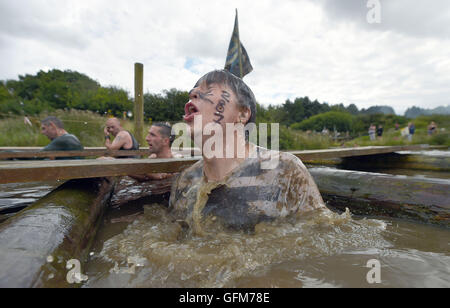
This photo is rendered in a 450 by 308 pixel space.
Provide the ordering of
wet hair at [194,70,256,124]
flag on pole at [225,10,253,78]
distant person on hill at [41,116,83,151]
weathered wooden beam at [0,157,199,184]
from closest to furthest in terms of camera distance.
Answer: weathered wooden beam at [0,157,199,184] → wet hair at [194,70,256,124] → flag on pole at [225,10,253,78] → distant person on hill at [41,116,83,151]

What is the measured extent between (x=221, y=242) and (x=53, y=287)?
1048 mm

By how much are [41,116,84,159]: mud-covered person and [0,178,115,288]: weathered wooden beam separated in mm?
3505

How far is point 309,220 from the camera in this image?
2006 mm

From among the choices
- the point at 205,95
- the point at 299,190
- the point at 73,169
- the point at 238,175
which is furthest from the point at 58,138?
the point at 299,190

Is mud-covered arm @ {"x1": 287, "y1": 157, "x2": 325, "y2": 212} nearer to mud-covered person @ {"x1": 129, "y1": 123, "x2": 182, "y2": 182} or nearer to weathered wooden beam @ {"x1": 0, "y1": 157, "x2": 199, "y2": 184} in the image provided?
weathered wooden beam @ {"x1": 0, "y1": 157, "x2": 199, "y2": 184}

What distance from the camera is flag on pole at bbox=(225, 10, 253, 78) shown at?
517 centimetres

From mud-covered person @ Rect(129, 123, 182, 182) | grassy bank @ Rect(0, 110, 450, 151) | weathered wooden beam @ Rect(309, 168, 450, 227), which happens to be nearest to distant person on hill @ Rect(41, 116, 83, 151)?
mud-covered person @ Rect(129, 123, 182, 182)

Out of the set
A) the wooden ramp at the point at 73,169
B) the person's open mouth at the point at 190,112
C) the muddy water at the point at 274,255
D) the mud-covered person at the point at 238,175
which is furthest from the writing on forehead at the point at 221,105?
the wooden ramp at the point at 73,169

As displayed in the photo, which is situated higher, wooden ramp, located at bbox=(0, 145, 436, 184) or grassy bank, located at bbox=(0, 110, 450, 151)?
grassy bank, located at bbox=(0, 110, 450, 151)

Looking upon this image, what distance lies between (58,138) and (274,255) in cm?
558

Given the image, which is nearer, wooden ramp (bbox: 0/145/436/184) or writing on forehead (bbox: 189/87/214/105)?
wooden ramp (bbox: 0/145/436/184)

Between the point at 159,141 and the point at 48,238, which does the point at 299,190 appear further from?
the point at 159,141
